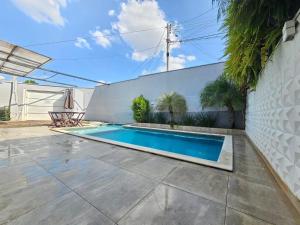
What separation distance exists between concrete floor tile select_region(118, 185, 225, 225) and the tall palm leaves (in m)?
2.43

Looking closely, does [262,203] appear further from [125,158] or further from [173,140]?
[173,140]

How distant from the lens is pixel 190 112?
8422mm

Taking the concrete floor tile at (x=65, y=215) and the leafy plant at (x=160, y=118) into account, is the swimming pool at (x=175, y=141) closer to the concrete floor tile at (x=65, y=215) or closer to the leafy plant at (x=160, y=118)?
the leafy plant at (x=160, y=118)

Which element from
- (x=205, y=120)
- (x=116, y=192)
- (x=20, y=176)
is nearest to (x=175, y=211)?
(x=116, y=192)

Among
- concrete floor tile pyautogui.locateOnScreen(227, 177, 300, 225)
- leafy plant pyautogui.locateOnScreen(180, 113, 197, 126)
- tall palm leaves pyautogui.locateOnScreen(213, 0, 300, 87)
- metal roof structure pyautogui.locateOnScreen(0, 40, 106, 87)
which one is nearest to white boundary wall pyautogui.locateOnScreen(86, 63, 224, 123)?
leafy plant pyautogui.locateOnScreen(180, 113, 197, 126)

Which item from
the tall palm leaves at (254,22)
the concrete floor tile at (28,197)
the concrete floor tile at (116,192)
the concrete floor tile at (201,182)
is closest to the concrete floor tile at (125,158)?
the concrete floor tile at (116,192)

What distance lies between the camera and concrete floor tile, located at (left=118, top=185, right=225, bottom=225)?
4.06ft

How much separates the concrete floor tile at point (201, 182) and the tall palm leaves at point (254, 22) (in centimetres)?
224

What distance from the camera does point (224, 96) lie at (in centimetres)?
616

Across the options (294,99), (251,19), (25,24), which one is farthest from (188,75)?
(25,24)

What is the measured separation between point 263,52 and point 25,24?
35.5 feet

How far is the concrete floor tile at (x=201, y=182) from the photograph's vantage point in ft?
5.45

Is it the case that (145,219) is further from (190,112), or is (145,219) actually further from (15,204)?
(190,112)

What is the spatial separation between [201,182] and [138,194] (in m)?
0.91
